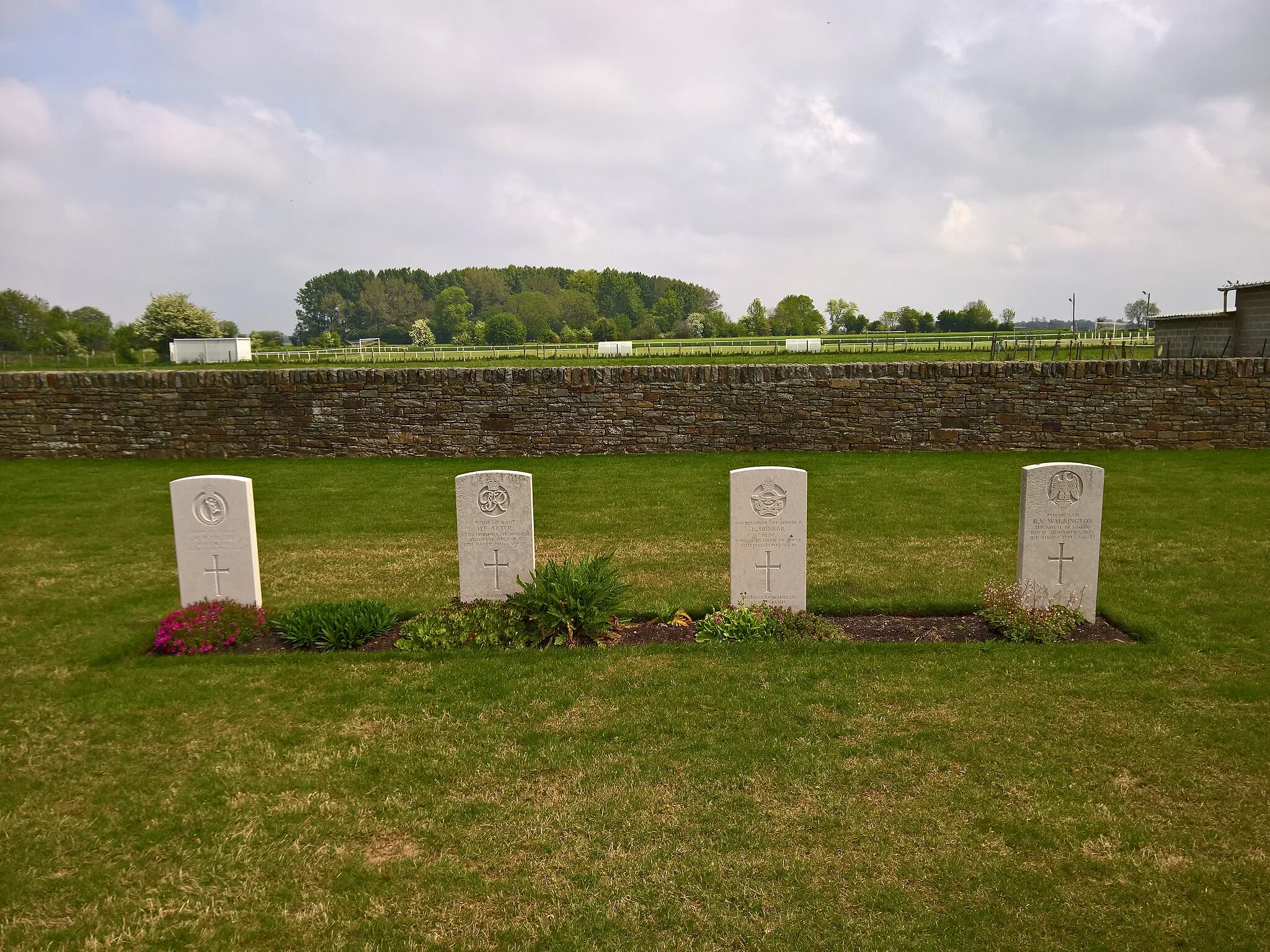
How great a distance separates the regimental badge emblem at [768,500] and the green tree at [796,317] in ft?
207

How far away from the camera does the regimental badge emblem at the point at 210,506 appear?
6.89 meters

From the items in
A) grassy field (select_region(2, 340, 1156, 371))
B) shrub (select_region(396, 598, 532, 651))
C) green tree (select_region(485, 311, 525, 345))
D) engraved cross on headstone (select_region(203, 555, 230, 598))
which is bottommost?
shrub (select_region(396, 598, 532, 651))

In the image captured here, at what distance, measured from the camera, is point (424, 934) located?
334cm

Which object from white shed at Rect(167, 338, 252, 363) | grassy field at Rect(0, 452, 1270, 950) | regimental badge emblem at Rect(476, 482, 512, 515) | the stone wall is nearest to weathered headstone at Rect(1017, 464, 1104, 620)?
grassy field at Rect(0, 452, 1270, 950)

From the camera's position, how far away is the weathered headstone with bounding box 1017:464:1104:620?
6.63 meters

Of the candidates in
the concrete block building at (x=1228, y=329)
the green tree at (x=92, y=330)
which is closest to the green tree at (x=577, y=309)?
the green tree at (x=92, y=330)

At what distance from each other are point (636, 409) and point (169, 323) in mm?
37736

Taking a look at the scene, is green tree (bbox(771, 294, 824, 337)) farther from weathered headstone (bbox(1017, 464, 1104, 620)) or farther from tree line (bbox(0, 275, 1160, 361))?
weathered headstone (bbox(1017, 464, 1104, 620))

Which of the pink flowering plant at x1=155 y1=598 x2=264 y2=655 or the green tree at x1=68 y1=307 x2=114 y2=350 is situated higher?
the green tree at x1=68 y1=307 x2=114 y2=350

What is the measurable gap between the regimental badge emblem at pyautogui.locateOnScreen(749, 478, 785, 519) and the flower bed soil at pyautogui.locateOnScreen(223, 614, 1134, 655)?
3.33ft

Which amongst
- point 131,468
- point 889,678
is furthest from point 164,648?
point 131,468

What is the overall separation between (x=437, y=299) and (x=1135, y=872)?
92131 mm

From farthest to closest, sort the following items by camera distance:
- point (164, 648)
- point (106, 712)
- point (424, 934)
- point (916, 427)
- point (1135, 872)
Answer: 1. point (916, 427)
2. point (164, 648)
3. point (106, 712)
4. point (1135, 872)
5. point (424, 934)

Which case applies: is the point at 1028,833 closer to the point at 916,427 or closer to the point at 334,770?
the point at 334,770
